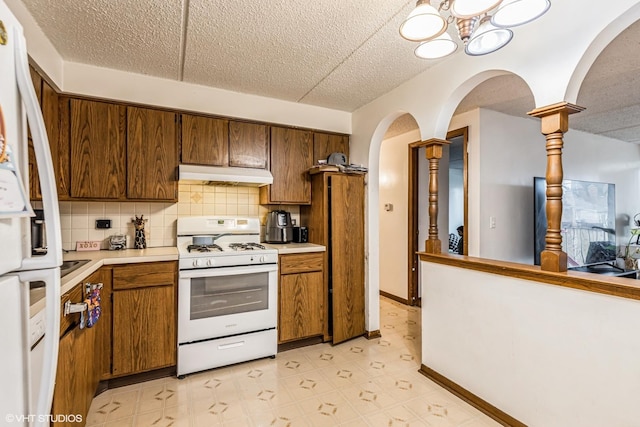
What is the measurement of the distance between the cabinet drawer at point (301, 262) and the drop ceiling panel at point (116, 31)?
178cm

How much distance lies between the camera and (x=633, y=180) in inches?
190

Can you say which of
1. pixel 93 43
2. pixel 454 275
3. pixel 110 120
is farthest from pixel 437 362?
pixel 93 43

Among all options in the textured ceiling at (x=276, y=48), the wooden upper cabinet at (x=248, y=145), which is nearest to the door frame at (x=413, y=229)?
the textured ceiling at (x=276, y=48)

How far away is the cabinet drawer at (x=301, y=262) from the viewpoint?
270cm

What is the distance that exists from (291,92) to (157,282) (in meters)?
1.98

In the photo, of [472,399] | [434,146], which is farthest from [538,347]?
[434,146]

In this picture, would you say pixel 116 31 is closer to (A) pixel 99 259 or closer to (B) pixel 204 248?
(A) pixel 99 259

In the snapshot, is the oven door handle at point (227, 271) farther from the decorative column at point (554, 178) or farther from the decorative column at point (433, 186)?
the decorative column at point (554, 178)

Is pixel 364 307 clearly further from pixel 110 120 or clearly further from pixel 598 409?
pixel 110 120

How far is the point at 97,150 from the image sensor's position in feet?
7.72

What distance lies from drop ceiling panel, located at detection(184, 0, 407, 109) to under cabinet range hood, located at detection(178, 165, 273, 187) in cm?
74

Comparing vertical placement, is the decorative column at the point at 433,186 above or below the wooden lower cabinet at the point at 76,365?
above

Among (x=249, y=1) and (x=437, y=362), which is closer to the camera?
(x=249, y=1)

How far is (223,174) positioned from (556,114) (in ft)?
7.51
